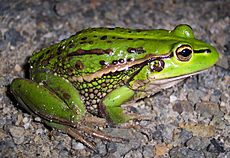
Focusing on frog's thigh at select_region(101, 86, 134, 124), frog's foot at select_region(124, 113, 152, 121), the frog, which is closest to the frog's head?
the frog

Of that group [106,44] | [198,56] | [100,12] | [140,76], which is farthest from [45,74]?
[100,12]

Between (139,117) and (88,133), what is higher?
(139,117)

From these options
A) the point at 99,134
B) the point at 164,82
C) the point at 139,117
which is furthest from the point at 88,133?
the point at 164,82

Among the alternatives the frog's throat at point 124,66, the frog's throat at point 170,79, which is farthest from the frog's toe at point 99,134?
the frog's throat at point 170,79

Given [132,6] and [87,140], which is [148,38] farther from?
[132,6]

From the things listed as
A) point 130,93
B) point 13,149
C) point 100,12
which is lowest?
point 13,149

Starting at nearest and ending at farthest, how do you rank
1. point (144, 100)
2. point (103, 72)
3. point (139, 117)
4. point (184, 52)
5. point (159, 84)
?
point (184, 52) < point (103, 72) < point (159, 84) < point (139, 117) < point (144, 100)

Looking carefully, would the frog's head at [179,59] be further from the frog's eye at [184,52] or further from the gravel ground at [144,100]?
the gravel ground at [144,100]

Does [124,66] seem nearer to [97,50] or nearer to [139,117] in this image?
[97,50]

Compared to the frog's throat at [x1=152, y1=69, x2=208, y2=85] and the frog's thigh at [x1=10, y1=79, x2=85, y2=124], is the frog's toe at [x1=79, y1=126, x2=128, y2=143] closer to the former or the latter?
the frog's thigh at [x1=10, y1=79, x2=85, y2=124]
